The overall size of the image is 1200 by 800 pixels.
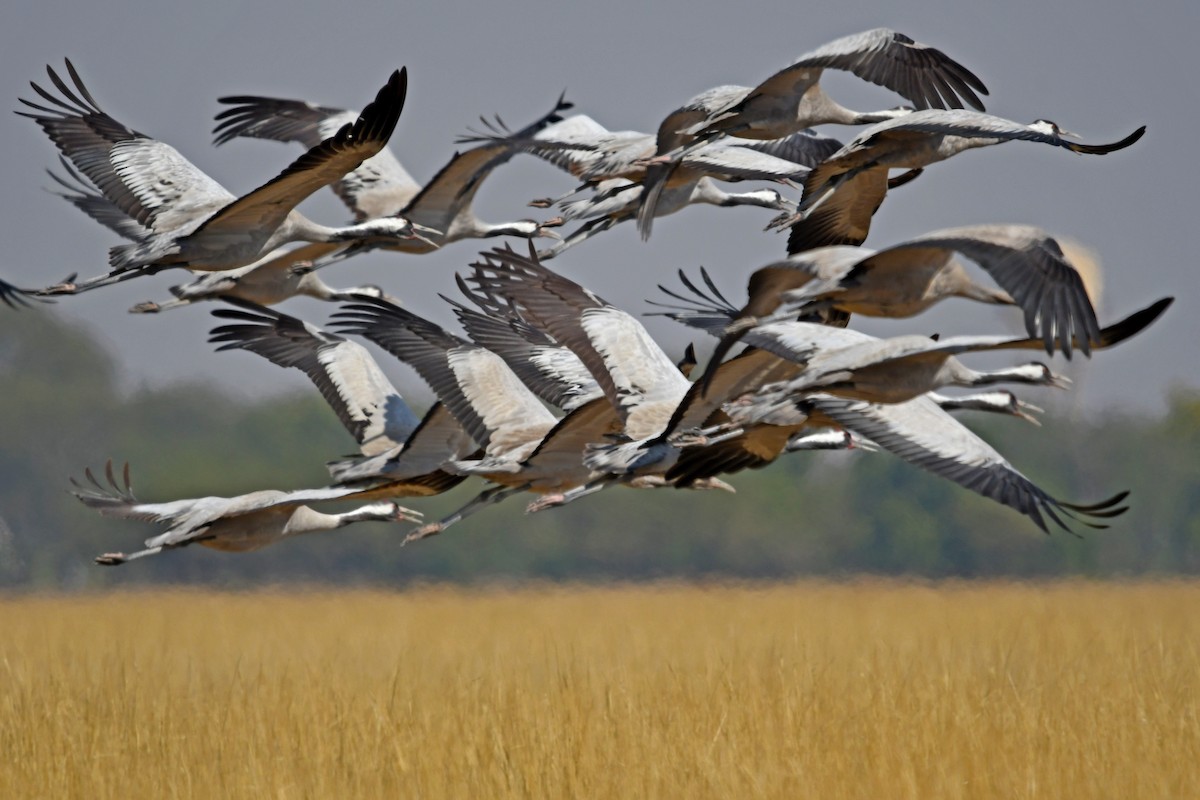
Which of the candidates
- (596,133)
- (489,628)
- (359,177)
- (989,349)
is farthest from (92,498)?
(489,628)

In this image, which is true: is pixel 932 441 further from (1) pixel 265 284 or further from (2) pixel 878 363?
(1) pixel 265 284

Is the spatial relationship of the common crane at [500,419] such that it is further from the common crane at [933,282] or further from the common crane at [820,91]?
the common crane at [933,282]

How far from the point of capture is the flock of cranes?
21.7 ft

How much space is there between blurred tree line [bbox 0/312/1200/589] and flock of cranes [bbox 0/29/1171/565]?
14.9m

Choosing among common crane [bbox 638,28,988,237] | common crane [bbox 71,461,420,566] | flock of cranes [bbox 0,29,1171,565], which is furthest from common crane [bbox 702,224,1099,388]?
common crane [bbox 71,461,420,566]

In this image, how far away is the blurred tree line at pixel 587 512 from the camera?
25438 mm

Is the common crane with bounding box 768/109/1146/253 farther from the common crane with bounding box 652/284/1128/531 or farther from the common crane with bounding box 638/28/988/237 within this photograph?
the common crane with bounding box 652/284/1128/531

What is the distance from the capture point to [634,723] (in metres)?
A: 7.92

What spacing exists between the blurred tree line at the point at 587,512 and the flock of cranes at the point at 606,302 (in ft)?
48.8

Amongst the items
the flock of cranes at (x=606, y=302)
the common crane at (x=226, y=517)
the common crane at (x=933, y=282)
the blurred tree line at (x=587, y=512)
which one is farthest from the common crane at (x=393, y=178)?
the blurred tree line at (x=587, y=512)

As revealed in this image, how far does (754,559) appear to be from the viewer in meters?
27.5

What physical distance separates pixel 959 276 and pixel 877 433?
698 millimetres

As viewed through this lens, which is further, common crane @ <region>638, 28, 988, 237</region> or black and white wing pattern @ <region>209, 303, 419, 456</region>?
black and white wing pattern @ <region>209, 303, 419, 456</region>

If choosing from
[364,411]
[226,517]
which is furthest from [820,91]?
[226,517]
